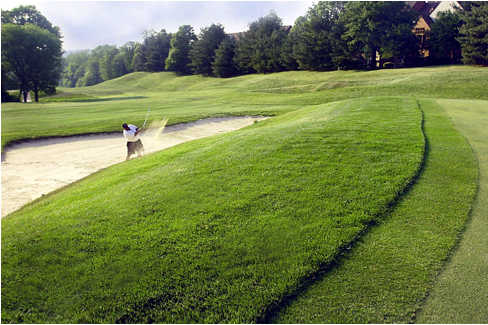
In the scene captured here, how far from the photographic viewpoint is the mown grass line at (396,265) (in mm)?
3740

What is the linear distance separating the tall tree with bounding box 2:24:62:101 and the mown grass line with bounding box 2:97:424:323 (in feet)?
124

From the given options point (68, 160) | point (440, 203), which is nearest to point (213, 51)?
point (68, 160)

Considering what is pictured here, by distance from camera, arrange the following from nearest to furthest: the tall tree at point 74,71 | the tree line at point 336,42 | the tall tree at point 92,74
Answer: the tree line at point 336,42 < the tall tree at point 92,74 < the tall tree at point 74,71

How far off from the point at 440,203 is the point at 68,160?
13133mm

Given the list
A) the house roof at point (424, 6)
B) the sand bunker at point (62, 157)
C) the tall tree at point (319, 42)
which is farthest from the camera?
the house roof at point (424, 6)

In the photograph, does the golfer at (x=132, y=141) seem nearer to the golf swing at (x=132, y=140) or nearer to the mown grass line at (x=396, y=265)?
the golf swing at (x=132, y=140)

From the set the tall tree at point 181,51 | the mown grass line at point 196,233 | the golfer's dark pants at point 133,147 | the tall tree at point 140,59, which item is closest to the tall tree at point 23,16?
the tall tree at point 181,51

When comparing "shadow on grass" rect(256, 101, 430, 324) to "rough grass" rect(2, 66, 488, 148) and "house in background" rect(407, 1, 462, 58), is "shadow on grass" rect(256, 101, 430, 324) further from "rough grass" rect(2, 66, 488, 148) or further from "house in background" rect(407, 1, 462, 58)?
"house in background" rect(407, 1, 462, 58)

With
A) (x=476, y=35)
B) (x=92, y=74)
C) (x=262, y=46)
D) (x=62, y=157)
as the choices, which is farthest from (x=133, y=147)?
(x=92, y=74)

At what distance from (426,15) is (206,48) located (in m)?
46.8

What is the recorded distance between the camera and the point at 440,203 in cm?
629

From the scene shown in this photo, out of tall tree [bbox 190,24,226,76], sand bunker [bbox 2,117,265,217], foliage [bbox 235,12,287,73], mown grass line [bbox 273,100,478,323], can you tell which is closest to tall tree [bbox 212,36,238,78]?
foliage [bbox 235,12,287,73]

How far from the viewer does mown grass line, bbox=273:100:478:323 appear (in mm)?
3740

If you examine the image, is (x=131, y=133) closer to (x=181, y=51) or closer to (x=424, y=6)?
(x=424, y=6)
